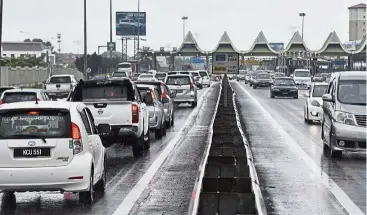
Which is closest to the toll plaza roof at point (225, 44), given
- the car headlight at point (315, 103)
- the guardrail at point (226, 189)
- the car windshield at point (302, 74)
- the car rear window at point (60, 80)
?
the car windshield at point (302, 74)

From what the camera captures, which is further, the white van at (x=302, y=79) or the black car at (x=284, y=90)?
the white van at (x=302, y=79)

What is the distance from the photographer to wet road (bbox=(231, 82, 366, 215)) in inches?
490

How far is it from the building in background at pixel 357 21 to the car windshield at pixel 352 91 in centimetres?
16440

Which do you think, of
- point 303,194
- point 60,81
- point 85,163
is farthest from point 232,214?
point 60,81

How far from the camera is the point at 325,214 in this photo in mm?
11570

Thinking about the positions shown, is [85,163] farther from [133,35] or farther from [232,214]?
[133,35]

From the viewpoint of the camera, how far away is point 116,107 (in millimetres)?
19797

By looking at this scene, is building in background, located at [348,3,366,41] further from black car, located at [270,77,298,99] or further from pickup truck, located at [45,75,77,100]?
pickup truck, located at [45,75,77,100]

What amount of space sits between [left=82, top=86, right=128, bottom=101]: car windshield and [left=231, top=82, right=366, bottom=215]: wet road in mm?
3477

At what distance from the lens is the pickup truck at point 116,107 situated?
19.7 m

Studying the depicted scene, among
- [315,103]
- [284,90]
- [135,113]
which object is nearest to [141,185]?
[135,113]

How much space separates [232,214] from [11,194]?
6.29 meters

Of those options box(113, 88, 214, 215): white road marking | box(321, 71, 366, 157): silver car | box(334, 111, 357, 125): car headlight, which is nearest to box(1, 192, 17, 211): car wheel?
box(113, 88, 214, 215): white road marking

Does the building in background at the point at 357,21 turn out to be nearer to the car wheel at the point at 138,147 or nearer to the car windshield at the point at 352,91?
the car windshield at the point at 352,91
